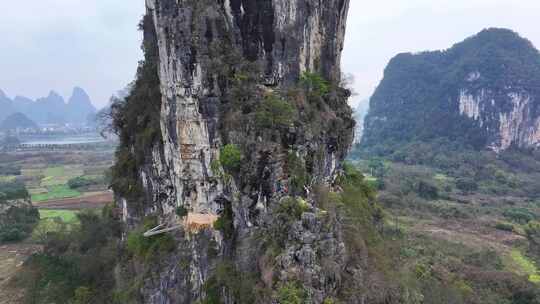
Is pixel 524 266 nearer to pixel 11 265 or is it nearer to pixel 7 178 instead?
pixel 11 265

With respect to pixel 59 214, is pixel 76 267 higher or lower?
higher

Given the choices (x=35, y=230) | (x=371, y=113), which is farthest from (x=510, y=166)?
(x=35, y=230)

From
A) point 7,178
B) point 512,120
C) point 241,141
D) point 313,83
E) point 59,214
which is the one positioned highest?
point 313,83

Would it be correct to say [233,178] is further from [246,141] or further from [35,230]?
[35,230]

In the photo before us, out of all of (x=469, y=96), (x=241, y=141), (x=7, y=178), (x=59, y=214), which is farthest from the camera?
(x=469, y=96)

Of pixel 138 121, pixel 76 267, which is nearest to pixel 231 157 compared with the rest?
pixel 138 121

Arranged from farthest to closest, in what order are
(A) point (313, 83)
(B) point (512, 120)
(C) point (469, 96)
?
(C) point (469, 96), (B) point (512, 120), (A) point (313, 83)

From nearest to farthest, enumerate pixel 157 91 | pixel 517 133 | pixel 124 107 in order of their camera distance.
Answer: pixel 157 91, pixel 124 107, pixel 517 133
